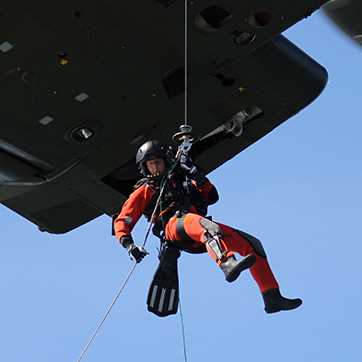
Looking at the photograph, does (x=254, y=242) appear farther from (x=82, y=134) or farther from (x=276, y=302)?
(x=82, y=134)

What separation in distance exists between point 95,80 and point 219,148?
250cm

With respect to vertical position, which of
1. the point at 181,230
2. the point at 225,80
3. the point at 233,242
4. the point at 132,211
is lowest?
the point at 233,242

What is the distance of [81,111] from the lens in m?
18.7

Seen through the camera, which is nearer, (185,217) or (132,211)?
(185,217)

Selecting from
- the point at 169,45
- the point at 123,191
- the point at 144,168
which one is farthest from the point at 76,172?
the point at 144,168

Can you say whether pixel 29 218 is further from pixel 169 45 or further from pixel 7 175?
pixel 169 45

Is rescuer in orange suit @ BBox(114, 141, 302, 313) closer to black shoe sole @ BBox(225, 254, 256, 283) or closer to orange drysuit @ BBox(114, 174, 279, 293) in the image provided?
orange drysuit @ BBox(114, 174, 279, 293)

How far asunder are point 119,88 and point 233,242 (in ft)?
11.7

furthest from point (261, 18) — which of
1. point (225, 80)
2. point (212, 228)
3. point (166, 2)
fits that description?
point (212, 228)

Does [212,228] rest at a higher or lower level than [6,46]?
lower

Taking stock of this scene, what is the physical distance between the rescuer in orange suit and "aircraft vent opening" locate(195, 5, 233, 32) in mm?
2147

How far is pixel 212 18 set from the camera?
17547 millimetres

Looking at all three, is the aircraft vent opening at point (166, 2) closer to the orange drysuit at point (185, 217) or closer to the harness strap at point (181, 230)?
the orange drysuit at point (185, 217)

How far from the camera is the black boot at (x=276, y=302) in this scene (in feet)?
51.1
